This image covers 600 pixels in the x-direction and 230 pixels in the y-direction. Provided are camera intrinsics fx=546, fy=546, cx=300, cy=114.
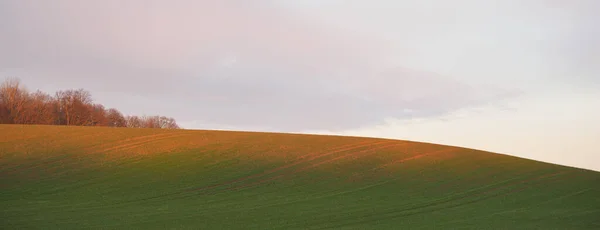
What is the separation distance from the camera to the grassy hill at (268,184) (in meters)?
21.6

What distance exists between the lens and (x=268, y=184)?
2906cm

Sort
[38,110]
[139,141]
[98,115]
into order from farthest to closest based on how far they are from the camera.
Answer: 1. [98,115]
2. [38,110]
3. [139,141]

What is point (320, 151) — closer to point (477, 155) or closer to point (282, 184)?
point (282, 184)

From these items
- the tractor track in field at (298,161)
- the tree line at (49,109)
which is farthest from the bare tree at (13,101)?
the tractor track in field at (298,161)

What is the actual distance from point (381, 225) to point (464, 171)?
14.5m

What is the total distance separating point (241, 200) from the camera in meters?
25.7

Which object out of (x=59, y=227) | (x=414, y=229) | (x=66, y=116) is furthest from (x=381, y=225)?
(x=66, y=116)

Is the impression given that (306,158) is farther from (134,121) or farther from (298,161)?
(134,121)

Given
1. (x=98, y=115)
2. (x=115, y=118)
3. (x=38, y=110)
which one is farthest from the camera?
(x=115, y=118)

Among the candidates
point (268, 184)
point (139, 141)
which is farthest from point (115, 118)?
point (268, 184)

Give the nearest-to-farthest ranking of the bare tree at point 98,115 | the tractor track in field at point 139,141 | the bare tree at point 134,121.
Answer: the tractor track in field at point 139,141 → the bare tree at point 98,115 → the bare tree at point 134,121

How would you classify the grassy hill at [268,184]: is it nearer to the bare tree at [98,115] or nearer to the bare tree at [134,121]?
the bare tree at [98,115]

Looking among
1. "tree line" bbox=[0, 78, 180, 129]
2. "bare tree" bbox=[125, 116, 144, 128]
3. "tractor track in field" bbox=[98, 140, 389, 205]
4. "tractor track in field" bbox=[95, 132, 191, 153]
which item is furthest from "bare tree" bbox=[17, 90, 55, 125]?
"tractor track in field" bbox=[98, 140, 389, 205]

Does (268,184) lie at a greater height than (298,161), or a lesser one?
lesser
